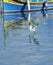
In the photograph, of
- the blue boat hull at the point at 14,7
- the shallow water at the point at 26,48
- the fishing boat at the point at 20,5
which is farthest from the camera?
the fishing boat at the point at 20,5

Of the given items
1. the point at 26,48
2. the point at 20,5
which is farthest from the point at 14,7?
the point at 26,48

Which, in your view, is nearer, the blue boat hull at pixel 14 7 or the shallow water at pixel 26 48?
the shallow water at pixel 26 48

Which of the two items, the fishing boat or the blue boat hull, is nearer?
the blue boat hull

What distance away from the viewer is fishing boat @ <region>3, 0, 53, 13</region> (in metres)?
39.0

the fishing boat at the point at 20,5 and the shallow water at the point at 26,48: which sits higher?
the fishing boat at the point at 20,5

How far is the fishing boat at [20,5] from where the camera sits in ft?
128

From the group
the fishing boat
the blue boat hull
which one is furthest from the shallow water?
the fishing boat

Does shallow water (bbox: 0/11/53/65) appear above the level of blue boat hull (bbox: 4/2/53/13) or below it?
below

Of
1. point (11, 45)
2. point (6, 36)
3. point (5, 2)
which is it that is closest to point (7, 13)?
point (5, 2)

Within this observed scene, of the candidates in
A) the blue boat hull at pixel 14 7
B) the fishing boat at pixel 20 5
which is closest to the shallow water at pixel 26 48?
the blue boat hull at pixel 14 7

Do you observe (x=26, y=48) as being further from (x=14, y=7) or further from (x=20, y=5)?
(x=20, y=5)

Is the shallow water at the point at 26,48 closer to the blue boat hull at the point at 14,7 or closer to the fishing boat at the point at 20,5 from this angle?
the blue boat hull at the point at 14,7

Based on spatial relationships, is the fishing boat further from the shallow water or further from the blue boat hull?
the shallow water

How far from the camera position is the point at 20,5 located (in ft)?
136
